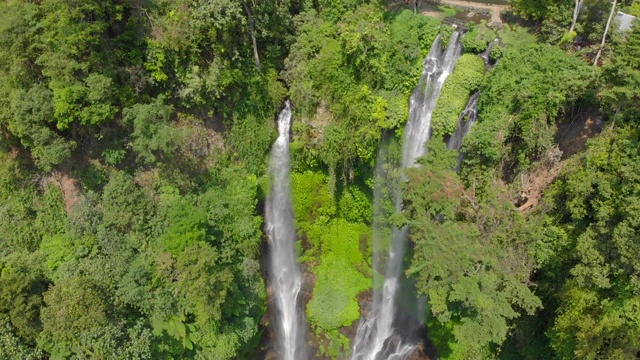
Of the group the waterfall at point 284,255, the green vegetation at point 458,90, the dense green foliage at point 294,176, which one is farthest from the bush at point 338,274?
the green vegetation at point 458,90

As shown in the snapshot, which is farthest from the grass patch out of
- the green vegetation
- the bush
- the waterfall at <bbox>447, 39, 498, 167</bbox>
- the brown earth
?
the brown earth

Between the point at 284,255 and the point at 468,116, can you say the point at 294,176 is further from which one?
the point at 468,116

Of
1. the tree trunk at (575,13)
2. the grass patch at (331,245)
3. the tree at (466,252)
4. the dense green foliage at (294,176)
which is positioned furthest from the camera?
the grass patch at (331,245)

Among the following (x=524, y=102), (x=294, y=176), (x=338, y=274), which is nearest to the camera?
(x=524, y=102)

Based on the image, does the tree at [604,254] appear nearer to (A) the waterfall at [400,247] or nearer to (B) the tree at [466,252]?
(B) the tree at [466,252]

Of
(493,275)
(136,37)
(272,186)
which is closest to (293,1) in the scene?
(136,37)

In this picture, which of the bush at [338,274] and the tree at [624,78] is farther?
the bush at [338,274]

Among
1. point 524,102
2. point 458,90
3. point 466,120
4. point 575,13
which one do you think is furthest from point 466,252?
point 575,13
